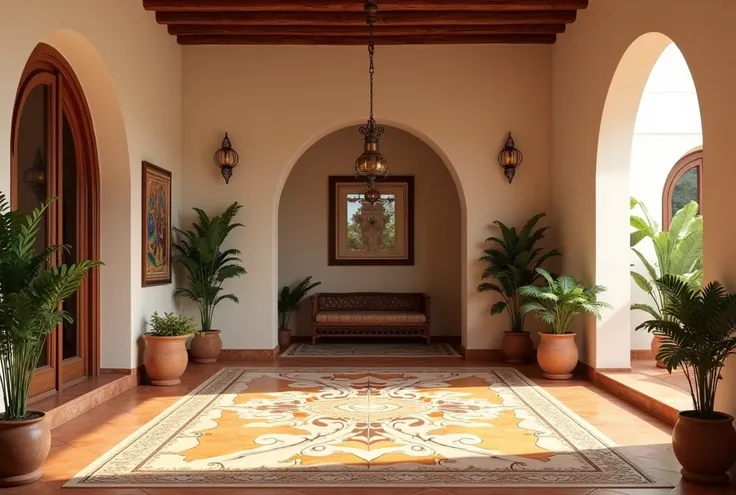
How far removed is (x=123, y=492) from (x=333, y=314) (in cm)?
709

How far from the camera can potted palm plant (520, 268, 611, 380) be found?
789 centimetres

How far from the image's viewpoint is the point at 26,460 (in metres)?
4.38

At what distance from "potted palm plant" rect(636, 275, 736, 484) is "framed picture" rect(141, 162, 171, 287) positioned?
18.3 feet

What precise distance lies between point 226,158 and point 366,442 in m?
5.34

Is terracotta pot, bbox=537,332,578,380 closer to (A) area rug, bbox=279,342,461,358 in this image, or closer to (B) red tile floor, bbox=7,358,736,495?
(B) red tile floor, bbox=7,358,736,495

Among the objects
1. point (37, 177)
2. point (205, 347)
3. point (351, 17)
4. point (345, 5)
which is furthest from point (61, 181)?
point (351, 17)

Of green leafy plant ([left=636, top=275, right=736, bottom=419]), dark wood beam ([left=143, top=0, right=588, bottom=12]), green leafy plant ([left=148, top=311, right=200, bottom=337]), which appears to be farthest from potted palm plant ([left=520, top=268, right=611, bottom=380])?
green leafy plant ([left=148, top=311, right=200, bottom=337])

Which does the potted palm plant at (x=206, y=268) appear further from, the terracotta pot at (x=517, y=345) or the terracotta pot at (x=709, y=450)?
the terracotta pot at (x=709, y=450)

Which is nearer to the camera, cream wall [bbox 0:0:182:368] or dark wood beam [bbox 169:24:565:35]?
cream wall [bbox 0:0:182:368]

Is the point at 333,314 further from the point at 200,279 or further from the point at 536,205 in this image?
the point at 536,205

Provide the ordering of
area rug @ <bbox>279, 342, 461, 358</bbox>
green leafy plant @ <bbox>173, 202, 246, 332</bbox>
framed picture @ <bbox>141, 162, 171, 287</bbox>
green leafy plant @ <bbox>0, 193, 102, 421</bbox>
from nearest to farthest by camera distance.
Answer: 1. green leafy plant @ <bbox>0, 193, 102, 421</bbox>
2. framed picture @ <bbox>141, 162, 171, 287</bbox>
3. green leafy plant @ <bbox>173, 202, 246, 332</bbox>
4. area rug @ <bbox>279, 342, 461, 358</bbox>

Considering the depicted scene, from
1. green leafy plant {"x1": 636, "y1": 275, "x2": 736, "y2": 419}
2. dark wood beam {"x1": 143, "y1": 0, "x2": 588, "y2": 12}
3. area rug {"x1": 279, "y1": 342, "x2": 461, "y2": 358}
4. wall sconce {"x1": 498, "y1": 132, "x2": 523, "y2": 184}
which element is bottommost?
area rug {"x1": 279, "y1": 342, "x2": 461, "y2": 358}

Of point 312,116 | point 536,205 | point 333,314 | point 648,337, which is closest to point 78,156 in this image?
point 312,116

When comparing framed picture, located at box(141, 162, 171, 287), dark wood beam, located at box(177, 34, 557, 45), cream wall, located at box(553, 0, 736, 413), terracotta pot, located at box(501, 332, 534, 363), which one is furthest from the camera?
dark wood beam, located at box(177, 34, 557, 45)
